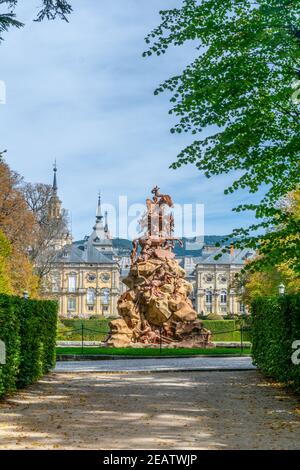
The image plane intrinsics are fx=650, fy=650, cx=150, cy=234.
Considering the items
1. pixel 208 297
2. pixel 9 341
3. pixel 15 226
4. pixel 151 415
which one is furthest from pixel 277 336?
pixel 208 297

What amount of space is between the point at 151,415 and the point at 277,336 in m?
4.92

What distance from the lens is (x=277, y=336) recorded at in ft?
44.2

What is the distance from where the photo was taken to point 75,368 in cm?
1817

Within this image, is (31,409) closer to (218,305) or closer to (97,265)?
(97,265)

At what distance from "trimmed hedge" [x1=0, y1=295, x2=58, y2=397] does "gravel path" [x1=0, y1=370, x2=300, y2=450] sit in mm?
363

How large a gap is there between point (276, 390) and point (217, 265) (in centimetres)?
9792

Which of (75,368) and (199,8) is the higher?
(199,8)

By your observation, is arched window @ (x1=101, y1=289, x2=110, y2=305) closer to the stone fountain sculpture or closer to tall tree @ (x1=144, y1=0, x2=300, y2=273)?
the stone fountain sculpture

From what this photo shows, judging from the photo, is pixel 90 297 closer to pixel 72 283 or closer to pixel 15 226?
pixel 72 283

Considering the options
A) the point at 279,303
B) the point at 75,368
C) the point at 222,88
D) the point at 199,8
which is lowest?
the point at 75,368

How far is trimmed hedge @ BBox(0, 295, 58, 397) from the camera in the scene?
11.0 m

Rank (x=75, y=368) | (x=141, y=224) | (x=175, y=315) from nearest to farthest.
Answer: (x=75, y=368), (x=175, y=315), (x=141, y=224)

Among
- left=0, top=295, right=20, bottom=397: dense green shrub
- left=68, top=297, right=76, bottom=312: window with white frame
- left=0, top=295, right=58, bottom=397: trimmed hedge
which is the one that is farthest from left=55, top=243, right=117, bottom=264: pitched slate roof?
left=0, top=295, right=20, bottom=397: dense green shrub

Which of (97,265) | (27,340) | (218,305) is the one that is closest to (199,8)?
(27,340)
